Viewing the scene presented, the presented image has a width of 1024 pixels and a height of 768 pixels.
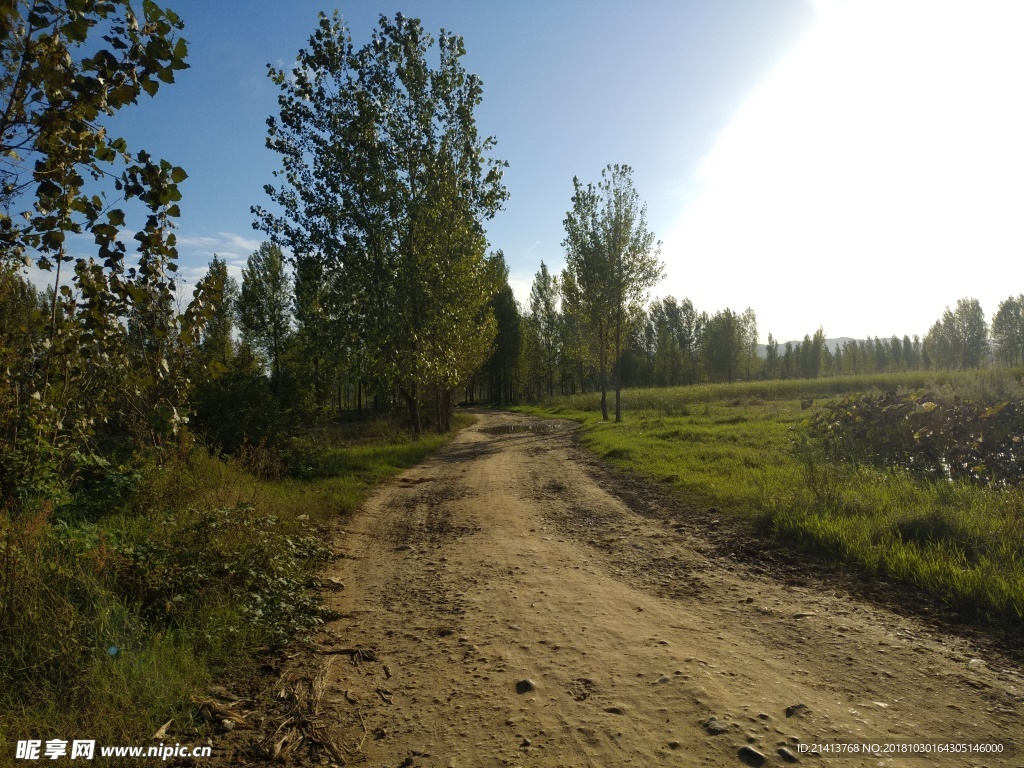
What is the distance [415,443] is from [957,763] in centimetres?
1795

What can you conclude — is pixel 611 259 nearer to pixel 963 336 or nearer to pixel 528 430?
pixel 528 430

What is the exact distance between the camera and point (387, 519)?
30.7ft

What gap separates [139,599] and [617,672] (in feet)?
12.6

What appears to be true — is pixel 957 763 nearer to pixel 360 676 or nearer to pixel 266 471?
pixel 360 676

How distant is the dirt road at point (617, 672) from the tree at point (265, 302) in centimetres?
3320

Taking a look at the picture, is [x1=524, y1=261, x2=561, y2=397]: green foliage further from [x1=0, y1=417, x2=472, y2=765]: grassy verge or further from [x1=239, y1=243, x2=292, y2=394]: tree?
[x1=0, y1=417, x2=472, y2=765]: grassy verge

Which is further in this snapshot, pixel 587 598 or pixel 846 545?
pixel 846 545

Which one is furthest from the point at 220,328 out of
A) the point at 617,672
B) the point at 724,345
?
the point at 724,345

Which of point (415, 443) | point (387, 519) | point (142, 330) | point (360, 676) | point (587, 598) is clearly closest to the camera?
point (360, 676)

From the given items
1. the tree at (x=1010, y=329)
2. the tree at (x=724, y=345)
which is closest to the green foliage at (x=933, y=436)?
the tree at (x=724, y=345)

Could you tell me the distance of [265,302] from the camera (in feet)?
128

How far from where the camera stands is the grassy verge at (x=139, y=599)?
342 cm

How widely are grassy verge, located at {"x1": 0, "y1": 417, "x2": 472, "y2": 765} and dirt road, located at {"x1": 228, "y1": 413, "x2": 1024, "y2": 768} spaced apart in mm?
546

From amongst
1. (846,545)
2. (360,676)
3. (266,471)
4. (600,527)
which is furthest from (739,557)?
(266,471)
